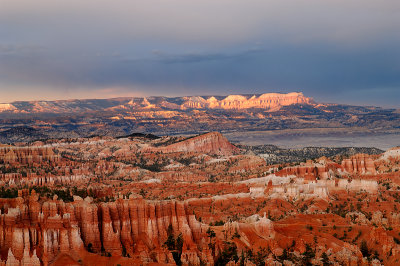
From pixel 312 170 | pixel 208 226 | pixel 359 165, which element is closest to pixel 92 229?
pixel 208 226

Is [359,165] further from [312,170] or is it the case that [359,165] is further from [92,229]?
[92,229]

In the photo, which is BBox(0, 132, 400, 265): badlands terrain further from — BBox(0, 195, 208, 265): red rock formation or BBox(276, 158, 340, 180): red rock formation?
BBox(276, 158, 340, 180): red rock formation

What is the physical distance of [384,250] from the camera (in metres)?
52.3

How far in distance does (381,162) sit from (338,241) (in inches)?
2682

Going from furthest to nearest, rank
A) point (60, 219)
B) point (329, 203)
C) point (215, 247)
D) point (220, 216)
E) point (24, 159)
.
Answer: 1. point (24, 159)
2. point (329, 203)
3. point (220, 216)
4. point (215, 247)
5. point (60, 219)

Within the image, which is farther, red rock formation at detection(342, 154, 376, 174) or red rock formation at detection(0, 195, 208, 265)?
red rock formation at detection(342, 154, 376, 174)

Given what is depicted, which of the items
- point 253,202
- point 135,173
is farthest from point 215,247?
point 135,173

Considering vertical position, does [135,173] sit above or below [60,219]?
below

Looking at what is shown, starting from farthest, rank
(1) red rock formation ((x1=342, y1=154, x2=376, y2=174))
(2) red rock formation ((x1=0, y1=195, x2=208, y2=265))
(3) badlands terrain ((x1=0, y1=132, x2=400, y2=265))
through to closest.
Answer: (1) red rock formation ((x1=342, y1=154, x2=376, y2=174))
(3) badlands terrain ((x1=0, y1=132, x2=400, y2=265))
(2) red rock formation ((x1=0, y1=195, x2=208, y2=265))

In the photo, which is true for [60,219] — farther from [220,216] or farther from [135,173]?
[135,173]

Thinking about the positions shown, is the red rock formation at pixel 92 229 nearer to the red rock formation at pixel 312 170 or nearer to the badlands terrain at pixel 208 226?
the badlands terrain at pixel 208 226

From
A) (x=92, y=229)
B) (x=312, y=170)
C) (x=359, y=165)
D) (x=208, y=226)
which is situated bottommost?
(x=312, y=170)

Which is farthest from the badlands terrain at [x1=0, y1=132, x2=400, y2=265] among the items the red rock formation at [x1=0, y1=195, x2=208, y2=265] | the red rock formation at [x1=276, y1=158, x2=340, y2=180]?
the red rock formation at [x1=276, y1=158, x2=340, y2=180]

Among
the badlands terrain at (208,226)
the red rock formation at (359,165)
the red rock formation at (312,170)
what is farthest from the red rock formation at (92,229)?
the red rock formation at (359,165)
